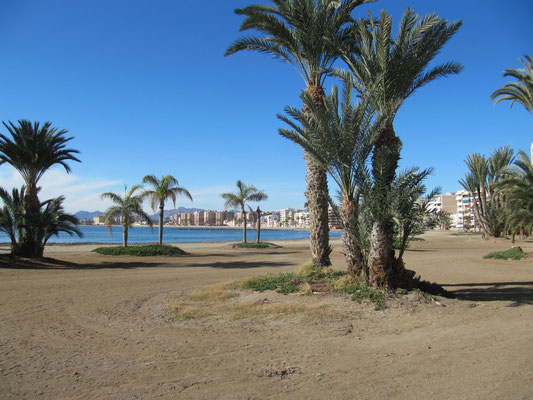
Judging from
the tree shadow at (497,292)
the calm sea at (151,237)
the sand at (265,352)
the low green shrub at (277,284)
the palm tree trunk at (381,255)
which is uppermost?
the palm tree trunk at (381,255)

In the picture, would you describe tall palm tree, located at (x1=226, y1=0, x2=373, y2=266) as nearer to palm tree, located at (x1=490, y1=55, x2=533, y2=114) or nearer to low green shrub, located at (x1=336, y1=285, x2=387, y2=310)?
low green shrub, located at (x1=336, y1=285, x2=387, y2=310)

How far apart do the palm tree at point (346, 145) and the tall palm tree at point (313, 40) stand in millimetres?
1513

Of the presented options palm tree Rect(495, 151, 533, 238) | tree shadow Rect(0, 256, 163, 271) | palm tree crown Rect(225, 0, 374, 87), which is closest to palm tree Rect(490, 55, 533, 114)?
palm tree Rect(495, 151, 533, 238)

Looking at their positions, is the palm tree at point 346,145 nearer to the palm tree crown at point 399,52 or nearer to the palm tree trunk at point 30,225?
the palm tree crown at point 399,52

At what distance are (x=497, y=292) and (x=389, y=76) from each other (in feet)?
20.8

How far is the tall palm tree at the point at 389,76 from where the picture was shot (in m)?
8.15

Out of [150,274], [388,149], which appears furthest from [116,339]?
[150,274]

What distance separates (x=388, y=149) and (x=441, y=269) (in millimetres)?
9015

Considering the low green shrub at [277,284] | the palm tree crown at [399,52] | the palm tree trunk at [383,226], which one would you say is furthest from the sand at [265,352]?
the palm tree crown at [399,52]

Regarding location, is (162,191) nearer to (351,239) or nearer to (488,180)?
(351,239)

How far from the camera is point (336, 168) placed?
9023 millimetres

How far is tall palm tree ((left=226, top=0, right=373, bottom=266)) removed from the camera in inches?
407

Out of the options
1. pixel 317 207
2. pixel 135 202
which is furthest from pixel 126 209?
pixel 317 207

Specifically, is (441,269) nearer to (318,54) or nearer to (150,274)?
(318,54)
